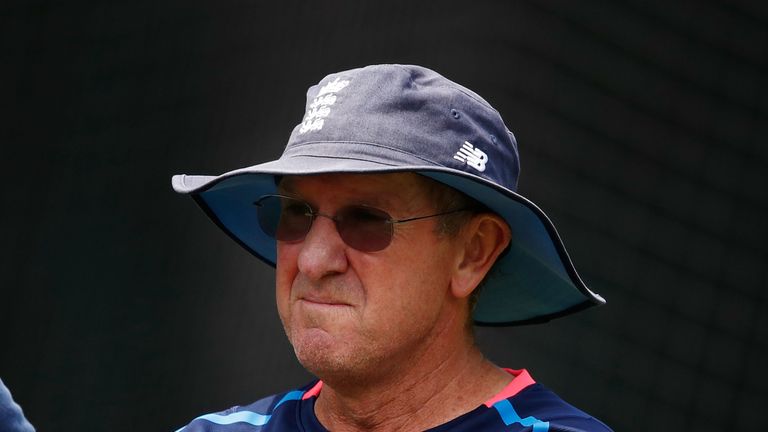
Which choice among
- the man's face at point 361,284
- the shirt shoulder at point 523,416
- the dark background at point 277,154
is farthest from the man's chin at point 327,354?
the dark background at point 277,154

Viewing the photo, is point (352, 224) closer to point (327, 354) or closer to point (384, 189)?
point (384, 189)

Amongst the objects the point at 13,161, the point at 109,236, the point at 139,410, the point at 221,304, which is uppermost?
the point at 13,161

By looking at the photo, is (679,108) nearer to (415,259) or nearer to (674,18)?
(674,18)

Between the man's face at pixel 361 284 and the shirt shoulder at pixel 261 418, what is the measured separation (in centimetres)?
25

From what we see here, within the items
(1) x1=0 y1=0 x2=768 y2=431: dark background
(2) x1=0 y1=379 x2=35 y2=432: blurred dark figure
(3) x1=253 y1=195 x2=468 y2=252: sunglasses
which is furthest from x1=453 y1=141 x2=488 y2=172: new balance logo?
(1) x1=0 y1=0 x2=768 y2=431: dark background

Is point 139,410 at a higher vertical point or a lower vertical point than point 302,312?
lower

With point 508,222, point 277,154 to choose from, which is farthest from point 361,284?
point 277,154

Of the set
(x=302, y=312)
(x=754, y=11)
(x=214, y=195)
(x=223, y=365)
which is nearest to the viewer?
(x=302, y=312)

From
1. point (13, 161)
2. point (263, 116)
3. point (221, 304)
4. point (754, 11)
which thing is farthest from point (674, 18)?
point (13, 161)

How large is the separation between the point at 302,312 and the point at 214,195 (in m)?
0.46

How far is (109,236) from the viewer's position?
3812mm

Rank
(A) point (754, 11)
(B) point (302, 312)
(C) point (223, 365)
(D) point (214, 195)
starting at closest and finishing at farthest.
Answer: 1. (B) point (302, 312)
2. (D) point (214, 195)
3. (A) point (754, 11)
4. (C) point (223, 365)

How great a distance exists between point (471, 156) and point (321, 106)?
0.31 meters

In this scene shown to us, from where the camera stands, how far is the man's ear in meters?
2.08
